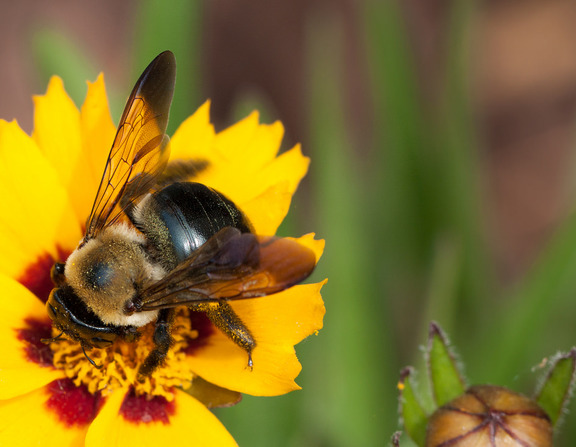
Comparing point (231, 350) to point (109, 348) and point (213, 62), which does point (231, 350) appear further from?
point (213, 62)

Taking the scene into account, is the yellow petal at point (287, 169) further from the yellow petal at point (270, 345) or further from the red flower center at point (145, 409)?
the red flower center at point (145, 409)

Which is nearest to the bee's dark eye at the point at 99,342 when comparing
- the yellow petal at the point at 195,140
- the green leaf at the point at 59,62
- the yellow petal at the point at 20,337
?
the yellow petal at the point at 20,337

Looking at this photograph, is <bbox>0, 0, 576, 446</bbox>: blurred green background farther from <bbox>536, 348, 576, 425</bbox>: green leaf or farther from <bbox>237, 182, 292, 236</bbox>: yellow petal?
<bbox>237, 182, 292, 236</bbox>: yellow petal

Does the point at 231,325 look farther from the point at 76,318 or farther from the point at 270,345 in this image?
the point at 76,318

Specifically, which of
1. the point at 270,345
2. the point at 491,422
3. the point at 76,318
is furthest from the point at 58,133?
the point at 491,422

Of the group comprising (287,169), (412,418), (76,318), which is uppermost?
(287,169)

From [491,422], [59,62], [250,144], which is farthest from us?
[59,62]
